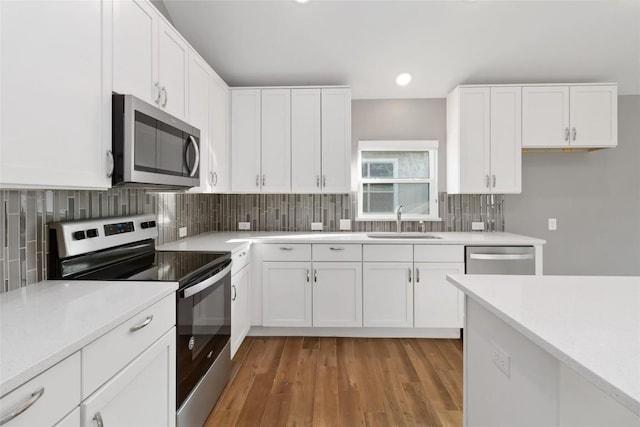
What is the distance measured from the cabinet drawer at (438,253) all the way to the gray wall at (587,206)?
987 millimetres

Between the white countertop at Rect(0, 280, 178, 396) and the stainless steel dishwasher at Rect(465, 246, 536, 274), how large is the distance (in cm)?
241

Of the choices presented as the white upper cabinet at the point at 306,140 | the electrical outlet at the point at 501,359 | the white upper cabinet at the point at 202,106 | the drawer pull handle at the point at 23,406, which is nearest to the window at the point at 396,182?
the white upper cabinet at the point at 306,140

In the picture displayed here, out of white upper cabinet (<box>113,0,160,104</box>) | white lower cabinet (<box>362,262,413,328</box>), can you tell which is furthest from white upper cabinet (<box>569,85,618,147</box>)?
white upper cabinet (<box>113,0,160,104</box>)

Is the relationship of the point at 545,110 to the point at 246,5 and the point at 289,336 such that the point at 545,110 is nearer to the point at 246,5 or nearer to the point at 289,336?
the point at 246,5

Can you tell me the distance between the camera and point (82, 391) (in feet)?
2.95

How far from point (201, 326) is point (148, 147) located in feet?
3.15

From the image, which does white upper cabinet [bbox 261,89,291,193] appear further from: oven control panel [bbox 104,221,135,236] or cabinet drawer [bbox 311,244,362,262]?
oven control panel [bbox 104,221,135,236]

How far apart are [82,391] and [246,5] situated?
2733mm

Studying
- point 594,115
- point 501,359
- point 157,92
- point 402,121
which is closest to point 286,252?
point 157,92

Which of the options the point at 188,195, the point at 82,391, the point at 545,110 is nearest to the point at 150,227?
the point at 188,195

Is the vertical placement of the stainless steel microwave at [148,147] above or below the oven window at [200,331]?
above

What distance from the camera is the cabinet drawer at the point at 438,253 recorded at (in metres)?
A: 2.88

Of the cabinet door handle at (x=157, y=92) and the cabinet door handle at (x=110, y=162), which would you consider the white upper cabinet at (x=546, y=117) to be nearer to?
the cabinet door handle at (x=157, y=92)

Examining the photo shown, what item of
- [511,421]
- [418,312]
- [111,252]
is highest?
[111,252]
